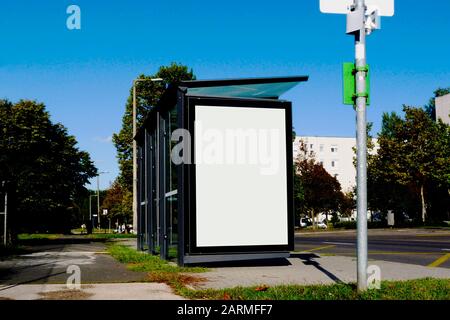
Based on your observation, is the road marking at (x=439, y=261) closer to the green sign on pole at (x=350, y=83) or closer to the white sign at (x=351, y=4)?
the green sign on pole at (x=350, y=83)

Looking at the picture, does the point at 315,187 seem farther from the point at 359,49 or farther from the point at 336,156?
the point at 359,49

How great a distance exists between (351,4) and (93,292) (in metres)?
5.82

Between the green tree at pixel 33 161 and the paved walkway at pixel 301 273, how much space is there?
47.9ft

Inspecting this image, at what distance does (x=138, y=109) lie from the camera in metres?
47.4

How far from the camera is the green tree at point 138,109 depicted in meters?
46.5

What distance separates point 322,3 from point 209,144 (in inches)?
210

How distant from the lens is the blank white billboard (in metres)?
12.6

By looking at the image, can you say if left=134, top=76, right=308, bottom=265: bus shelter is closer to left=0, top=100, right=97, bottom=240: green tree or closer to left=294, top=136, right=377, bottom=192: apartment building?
left=0, top=100, right=97, bottom=240: green tree

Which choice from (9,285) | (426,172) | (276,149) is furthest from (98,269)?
(426,172)

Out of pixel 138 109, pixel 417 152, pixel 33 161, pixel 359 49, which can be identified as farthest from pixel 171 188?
pixel 417 152

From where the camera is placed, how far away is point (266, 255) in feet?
41.9

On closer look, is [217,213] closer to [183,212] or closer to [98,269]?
[183,212]

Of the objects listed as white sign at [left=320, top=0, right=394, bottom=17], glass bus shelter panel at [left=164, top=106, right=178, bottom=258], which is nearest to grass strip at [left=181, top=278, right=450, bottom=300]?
white sign at [left=320, top=0, right=394, bottom=17]

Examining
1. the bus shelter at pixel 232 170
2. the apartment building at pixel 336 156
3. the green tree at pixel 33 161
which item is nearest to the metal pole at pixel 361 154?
the bus shelter at pixel 232 170
